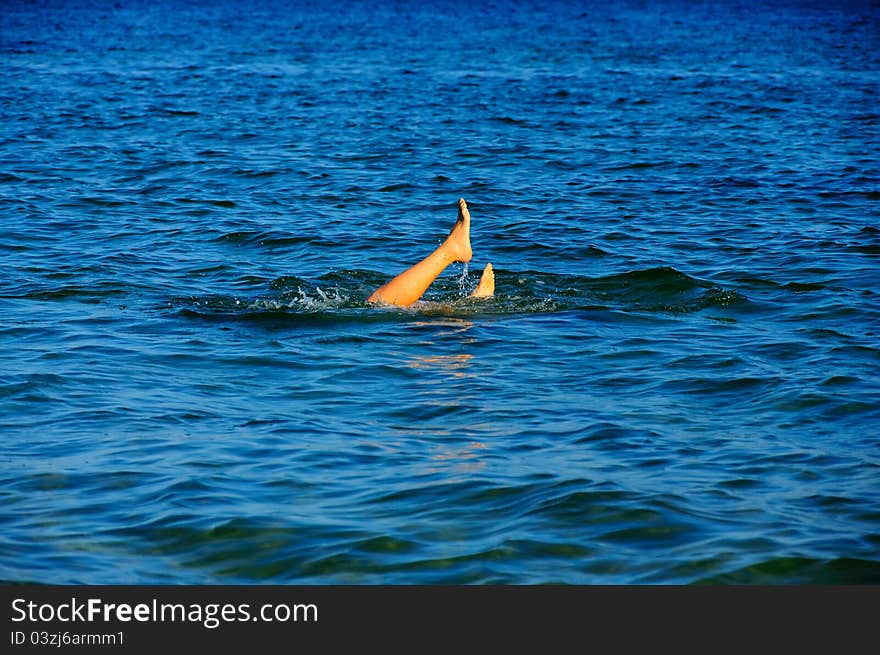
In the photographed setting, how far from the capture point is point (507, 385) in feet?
34.2

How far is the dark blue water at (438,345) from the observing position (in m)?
7.59

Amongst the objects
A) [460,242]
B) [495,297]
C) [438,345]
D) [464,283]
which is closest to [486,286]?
[495,297]

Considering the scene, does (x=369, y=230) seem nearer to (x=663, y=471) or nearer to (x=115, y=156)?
(x=115, y=156)

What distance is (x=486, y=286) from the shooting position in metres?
13.0

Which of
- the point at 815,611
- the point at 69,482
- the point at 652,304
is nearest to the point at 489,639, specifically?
the point at 815,611

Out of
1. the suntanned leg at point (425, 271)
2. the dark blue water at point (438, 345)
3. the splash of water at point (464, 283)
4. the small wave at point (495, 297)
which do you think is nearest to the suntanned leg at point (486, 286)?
the small wave at point (495, 297)

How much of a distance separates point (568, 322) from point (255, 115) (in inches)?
662

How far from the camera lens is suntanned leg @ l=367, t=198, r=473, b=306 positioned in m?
12.2

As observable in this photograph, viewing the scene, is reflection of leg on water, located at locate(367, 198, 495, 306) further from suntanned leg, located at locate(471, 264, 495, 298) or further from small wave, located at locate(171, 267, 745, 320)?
suntanned leg, located at locate(471, 264, 495, 298)

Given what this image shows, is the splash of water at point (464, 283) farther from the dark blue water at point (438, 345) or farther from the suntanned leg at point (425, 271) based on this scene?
the suntanned leg at point (425, 271)

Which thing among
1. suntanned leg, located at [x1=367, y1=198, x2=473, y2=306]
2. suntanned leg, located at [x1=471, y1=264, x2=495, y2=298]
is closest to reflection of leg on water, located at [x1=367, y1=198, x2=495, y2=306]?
suntanned leg, located at [x1=367, y1=198, x2=473, y2=306]

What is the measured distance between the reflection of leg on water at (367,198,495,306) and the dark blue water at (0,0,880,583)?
0.25m

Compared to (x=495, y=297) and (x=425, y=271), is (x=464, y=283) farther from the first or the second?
(x=425, y=271)

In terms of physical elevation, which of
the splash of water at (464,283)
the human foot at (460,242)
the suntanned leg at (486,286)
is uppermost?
the human foot at (460,242)
